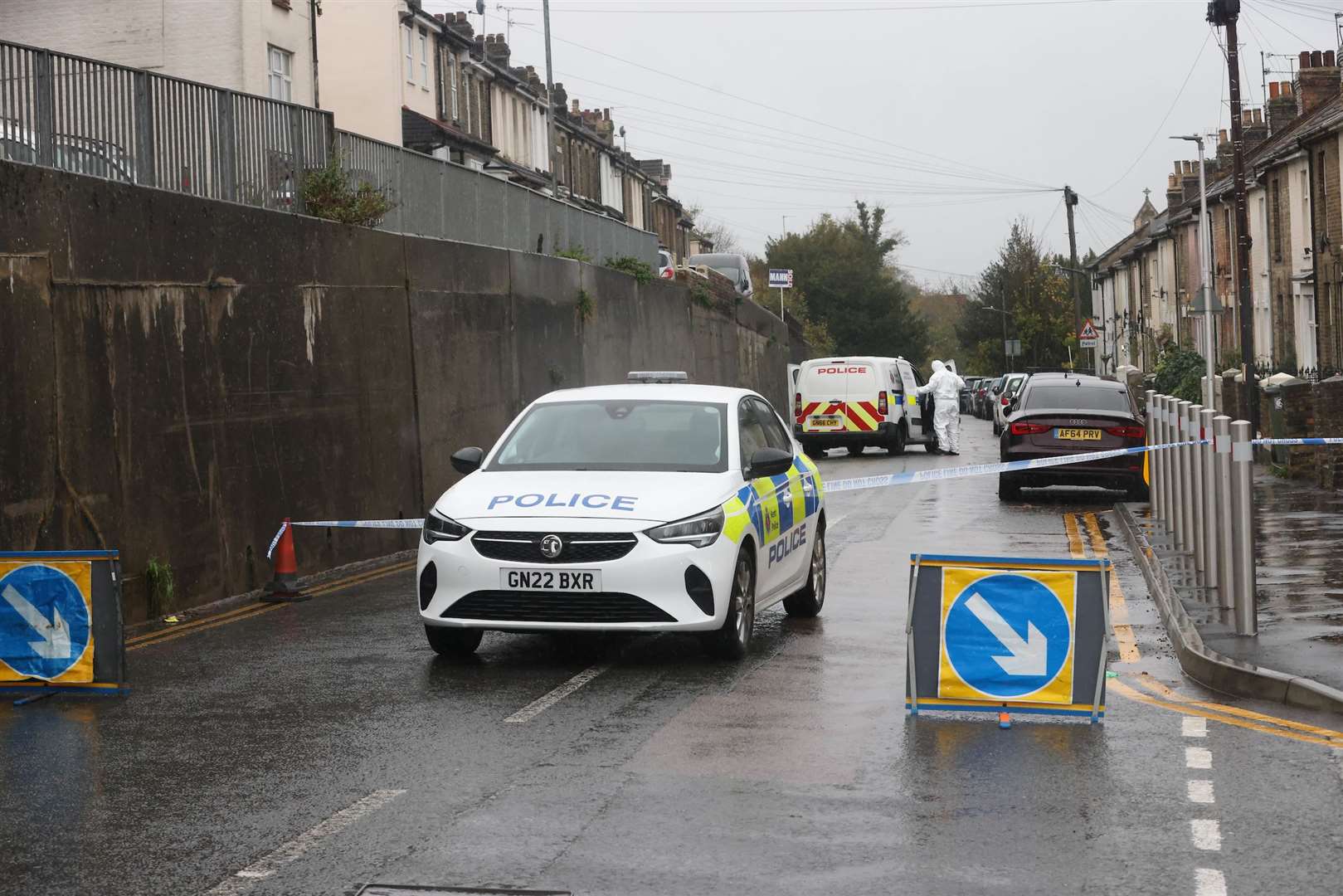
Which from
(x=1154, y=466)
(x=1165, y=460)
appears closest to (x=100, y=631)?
(x=1165, y=460)

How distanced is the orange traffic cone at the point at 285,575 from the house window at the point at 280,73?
2550 cm

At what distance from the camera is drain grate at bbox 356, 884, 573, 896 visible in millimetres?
5496

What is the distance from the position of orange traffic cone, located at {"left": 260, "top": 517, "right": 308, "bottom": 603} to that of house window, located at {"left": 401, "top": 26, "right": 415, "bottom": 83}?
3768cm

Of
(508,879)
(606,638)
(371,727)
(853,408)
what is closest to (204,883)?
(508,879)

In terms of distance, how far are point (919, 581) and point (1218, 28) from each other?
101 ft

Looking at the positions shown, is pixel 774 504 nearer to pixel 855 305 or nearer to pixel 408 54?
pixel 408 54

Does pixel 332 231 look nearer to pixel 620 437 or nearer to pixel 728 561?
pixel 620 437

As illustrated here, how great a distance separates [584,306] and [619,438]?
17.1 m

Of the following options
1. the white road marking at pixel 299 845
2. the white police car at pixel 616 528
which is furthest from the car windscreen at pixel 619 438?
the white road marking at pixel 299 845

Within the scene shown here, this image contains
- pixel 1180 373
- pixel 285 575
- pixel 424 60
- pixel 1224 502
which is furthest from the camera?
pixel 424 60

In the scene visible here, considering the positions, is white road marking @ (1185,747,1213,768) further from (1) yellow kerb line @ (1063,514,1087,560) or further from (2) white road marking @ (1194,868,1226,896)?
(1) yellow kerb line @ (1063,514,1087,560)

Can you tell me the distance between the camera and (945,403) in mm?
35125

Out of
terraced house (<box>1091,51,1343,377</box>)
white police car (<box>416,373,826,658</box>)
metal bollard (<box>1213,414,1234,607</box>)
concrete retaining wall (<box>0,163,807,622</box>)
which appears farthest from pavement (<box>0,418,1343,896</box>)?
terraced house (<box>1091,51,1343,377</box>)

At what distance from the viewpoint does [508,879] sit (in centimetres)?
568
